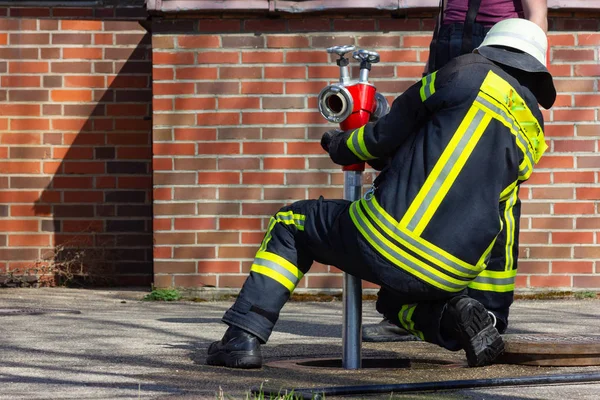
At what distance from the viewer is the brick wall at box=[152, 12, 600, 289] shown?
7020 millimetres

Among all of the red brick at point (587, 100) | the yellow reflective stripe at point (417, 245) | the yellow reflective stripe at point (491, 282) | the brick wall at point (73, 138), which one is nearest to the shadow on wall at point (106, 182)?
the brick wall at point (73, 138)

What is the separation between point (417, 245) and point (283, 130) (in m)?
3.30

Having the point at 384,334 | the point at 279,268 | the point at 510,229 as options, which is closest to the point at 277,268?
the point at 279,268

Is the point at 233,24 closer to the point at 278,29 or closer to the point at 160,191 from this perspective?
the point at 278,29

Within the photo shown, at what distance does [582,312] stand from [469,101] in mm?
2793

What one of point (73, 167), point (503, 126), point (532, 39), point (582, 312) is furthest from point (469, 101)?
point (73, 167)

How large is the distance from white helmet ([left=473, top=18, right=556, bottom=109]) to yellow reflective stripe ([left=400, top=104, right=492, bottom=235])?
31 cm

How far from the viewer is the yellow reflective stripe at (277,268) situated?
409cm

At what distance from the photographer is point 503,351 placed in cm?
421

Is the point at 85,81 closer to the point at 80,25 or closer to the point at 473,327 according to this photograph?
the point at 80,25

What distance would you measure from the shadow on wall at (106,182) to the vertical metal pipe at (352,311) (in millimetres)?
3655

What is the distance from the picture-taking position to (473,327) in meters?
4.01

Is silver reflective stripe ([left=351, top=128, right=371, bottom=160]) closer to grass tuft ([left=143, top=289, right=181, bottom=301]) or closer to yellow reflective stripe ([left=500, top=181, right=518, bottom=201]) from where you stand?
yellow reflective stripe ([left=500, top=181, right=518, bottom=201])

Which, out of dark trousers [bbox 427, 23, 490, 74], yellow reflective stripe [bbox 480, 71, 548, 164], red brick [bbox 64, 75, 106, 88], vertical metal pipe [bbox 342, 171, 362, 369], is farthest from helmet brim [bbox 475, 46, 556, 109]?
red brick [bbox 64, 75, 106, 88]
